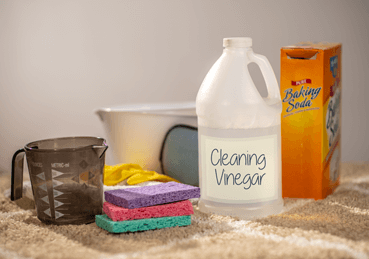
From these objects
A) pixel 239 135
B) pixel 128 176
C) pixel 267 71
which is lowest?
pixel 128 176

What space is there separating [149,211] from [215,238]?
13 centimetres

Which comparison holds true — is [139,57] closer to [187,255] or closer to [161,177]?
[161,177]

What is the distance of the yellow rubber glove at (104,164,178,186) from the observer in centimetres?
111

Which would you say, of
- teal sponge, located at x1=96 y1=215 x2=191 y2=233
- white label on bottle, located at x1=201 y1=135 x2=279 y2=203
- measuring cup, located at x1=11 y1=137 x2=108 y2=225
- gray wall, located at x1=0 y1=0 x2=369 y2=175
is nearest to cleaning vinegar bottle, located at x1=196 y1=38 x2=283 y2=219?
white label on bottle, located at x1=201 y1=135 x2=279 y2=203

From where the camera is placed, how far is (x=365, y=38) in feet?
5.55

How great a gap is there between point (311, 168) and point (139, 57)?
43.3 inches

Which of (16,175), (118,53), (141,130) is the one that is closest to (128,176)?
(141,130)

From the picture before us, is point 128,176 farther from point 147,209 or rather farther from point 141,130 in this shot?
point 147,209

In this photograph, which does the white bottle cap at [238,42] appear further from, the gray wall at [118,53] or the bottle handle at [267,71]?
the gray wall at [118,53]

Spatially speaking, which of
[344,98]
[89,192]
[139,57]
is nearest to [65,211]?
[89,192]

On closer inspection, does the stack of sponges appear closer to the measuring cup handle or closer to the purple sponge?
the purple sponge

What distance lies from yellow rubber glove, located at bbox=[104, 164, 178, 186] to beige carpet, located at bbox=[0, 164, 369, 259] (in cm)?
24

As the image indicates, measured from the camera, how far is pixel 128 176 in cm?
114

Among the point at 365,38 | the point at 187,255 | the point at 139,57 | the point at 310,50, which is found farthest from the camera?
the point at 139,57
